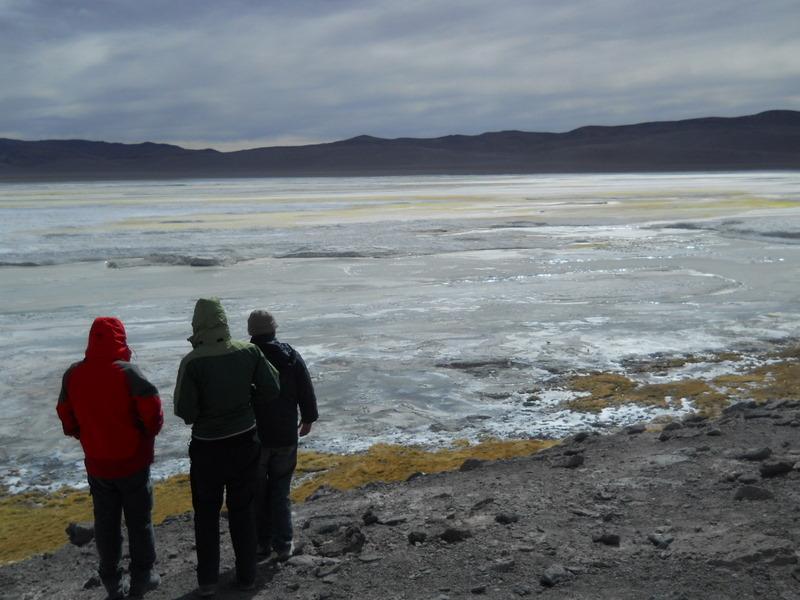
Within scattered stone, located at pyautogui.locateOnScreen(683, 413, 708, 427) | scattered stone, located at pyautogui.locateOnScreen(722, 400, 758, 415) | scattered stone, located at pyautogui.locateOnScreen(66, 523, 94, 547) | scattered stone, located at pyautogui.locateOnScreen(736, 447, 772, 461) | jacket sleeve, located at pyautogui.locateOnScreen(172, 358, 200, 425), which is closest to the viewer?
jacket sleeve, located at pyautogui.locateOnScreen(172, 358, 200, 425)

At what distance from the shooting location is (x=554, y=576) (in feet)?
12.9

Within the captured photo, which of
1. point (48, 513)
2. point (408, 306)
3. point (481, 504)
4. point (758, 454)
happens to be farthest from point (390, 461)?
point (408, 306)

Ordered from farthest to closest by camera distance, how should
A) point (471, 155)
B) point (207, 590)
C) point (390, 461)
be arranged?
1. point (471, 155)
2. point (390, 461)
3. point (207, 590)

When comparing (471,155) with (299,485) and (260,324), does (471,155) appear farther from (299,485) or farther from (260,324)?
(260,324)

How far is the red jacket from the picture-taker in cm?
383

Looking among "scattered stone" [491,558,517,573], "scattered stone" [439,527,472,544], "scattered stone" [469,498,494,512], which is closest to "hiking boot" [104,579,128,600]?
"scattered stone" [439,527,472,544]

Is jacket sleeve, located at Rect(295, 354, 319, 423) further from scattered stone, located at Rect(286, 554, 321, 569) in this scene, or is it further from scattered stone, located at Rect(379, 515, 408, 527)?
scattered stone, located at Rect(379, 515, 408, 527)

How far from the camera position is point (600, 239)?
22094 millimetres

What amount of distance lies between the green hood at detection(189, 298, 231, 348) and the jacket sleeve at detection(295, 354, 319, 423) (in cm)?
54

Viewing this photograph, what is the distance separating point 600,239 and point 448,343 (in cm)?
1251

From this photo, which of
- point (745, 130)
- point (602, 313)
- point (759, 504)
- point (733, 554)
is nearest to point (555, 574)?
point (733, 554)

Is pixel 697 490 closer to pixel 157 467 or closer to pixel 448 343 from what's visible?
pixel 157 467

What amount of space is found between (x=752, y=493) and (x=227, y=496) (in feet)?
8.57

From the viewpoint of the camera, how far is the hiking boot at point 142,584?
4.12 m
